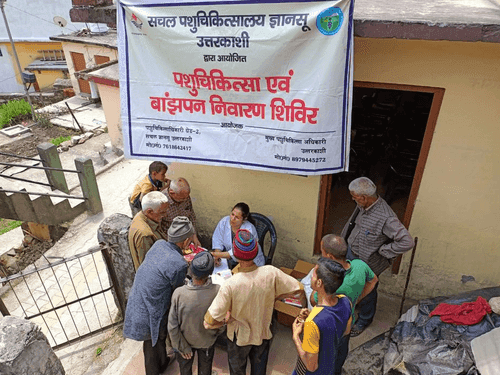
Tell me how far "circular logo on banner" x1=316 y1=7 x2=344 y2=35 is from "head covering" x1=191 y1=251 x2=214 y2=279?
211 centimetres

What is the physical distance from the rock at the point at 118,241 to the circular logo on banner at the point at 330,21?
2.87 m

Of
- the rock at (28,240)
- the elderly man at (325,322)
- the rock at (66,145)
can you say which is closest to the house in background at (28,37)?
the rock at (66,145)

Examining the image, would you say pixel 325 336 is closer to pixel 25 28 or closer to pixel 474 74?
pixel 474 74

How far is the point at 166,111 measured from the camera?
12.9 ft

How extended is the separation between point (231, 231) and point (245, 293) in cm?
149

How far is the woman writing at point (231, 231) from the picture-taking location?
4238mm

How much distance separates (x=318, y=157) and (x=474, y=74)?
5.25 ft

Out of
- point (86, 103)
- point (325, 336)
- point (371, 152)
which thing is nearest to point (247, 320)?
point (325, 336)

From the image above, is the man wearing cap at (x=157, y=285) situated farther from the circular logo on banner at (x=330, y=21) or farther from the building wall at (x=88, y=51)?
the building wall at (x=88, y=51)

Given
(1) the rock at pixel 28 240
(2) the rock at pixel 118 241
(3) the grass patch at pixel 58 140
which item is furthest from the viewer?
(3) the grass patch at pixel 58 140

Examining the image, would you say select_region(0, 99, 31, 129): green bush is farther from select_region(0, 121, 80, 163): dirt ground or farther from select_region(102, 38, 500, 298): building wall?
select_region(102, 38, 500, 298): building wall

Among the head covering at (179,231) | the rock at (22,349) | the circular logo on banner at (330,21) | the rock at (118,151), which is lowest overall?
the rock at (118,151)

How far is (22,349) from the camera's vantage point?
3328 mm

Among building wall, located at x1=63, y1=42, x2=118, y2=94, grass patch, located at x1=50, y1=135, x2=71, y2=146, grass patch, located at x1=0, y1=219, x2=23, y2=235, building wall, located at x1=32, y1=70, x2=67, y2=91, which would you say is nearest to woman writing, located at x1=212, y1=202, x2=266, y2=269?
grass patch, located at x1=0, y1=219, x2=23, y2=235
